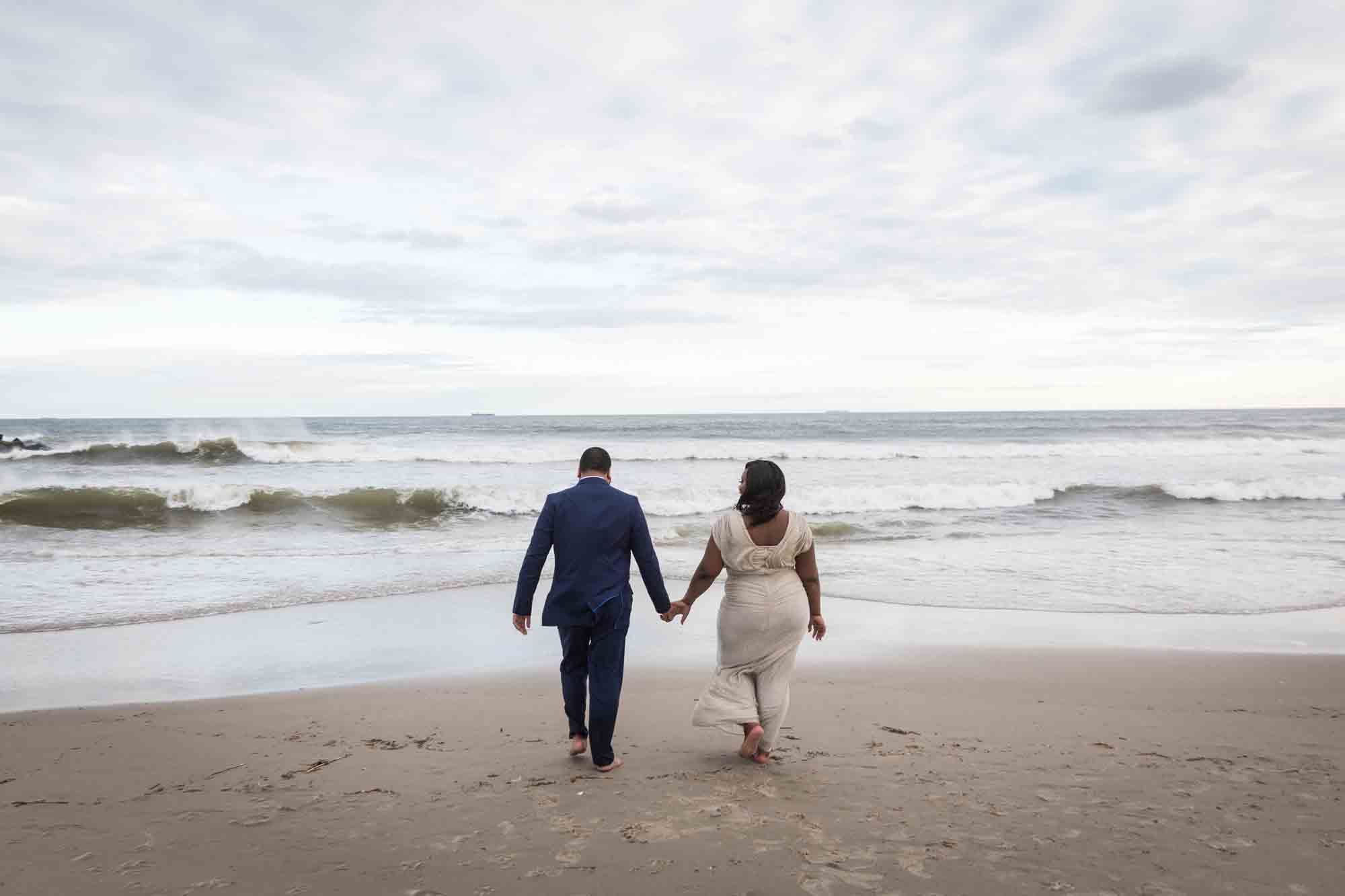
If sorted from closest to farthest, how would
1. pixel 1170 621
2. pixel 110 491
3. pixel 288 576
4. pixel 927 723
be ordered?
pixel 927 723, pixel 1170 621, pixel 288 576, pixel 110 491

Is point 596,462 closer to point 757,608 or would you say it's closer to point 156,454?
point 757,608

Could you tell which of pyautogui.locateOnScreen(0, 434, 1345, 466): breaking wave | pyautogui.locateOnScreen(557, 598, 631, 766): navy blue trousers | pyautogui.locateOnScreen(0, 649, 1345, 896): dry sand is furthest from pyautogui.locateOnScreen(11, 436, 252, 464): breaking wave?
pyautogui.locateOnScreen(557, 598, 631, 766): navy blue trousers

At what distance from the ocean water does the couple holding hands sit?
16.6 feet

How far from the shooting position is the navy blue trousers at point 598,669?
4.24 m

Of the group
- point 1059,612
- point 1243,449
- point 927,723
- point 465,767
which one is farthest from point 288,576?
point 1243,449

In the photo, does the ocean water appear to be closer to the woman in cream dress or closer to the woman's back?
the woman in cream dress

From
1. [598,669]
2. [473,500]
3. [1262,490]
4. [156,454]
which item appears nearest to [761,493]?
[598,669]

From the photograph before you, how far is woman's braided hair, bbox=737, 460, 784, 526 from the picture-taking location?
4262 mm

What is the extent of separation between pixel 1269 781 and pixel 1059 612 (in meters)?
4.65

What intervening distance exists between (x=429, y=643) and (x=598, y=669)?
11.6 ft

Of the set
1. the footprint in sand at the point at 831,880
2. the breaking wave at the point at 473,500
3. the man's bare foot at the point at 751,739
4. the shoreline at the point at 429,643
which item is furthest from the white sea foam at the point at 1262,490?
the footprint in sand at the point at 831,880

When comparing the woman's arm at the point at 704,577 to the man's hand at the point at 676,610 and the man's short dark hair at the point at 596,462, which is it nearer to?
the man's hand at the point at 676,610

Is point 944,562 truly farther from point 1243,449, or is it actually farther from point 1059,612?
point 1243,449

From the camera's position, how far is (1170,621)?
8062mm
